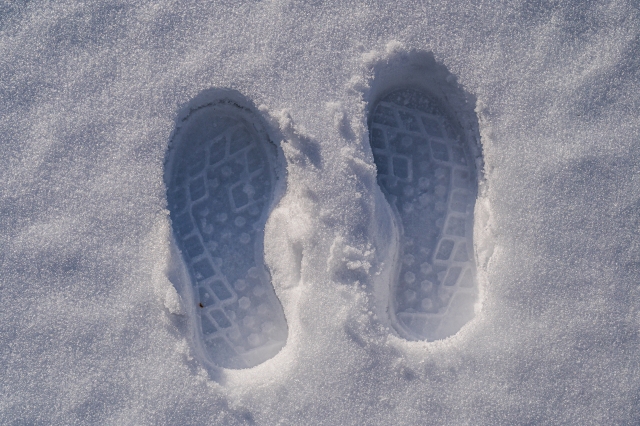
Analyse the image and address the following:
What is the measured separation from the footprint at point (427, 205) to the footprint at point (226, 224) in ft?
1.06

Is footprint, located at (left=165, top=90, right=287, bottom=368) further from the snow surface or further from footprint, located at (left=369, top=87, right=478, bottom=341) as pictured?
footprint, located at (left=369, top=87, right=478, bottom=341)

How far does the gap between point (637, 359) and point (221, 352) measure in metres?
1.10

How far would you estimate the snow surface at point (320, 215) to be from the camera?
1226 millimetres

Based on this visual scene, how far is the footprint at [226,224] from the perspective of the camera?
128 centimetres

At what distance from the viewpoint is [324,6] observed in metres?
1.29

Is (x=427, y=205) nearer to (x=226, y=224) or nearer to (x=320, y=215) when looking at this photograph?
(x=320, y=215)

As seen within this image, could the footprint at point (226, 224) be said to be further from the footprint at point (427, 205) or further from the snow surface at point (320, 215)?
the footprint at point (427, 205)

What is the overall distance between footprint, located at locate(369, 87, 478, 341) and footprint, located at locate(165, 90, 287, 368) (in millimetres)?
324

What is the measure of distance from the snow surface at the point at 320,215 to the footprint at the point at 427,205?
2.0 inches

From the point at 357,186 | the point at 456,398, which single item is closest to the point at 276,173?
the point at 357,186

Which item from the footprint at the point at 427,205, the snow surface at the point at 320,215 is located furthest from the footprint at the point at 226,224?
the footprint at the point at 427,205

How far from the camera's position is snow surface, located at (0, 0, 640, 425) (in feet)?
4.02

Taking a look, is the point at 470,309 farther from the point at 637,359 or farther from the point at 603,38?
the point at 603,38

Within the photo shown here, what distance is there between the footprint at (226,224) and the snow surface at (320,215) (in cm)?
5
